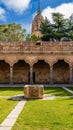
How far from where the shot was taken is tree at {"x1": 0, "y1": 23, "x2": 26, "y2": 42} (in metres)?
53.8

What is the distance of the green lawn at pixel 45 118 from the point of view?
31.2ft

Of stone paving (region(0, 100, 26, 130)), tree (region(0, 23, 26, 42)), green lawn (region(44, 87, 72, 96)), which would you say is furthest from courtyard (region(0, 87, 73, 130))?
tree (region(0, 23, 26, 42))

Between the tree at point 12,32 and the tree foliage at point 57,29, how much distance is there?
8563 mm

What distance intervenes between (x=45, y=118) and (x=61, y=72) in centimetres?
2552

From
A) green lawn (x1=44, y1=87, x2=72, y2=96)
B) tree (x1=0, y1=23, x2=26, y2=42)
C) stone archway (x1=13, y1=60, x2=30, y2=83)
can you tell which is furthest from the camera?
tree (x1=0, y1=23, x2=26, y2=42)

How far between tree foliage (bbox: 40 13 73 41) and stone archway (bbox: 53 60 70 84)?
37.2 ft

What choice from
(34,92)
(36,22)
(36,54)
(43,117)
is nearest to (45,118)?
(43,117)

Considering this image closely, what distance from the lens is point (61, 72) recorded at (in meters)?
36.3

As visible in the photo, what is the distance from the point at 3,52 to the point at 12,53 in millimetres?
1093

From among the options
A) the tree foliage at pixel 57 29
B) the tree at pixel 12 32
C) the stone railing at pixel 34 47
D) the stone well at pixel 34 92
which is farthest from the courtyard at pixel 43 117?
the tree at pixel 12 32

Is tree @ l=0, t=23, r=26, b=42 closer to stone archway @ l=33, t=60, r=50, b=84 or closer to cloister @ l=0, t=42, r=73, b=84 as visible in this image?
stone archway @ l=33, t=60, r=50, b=84

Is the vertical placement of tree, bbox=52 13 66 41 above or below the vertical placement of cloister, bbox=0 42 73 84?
above

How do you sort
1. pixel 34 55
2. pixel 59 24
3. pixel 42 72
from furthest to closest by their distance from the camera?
pixel 59 24
pixel 42 72
pixel 34 55

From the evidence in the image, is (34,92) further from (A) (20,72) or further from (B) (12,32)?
(B) (12,32)
